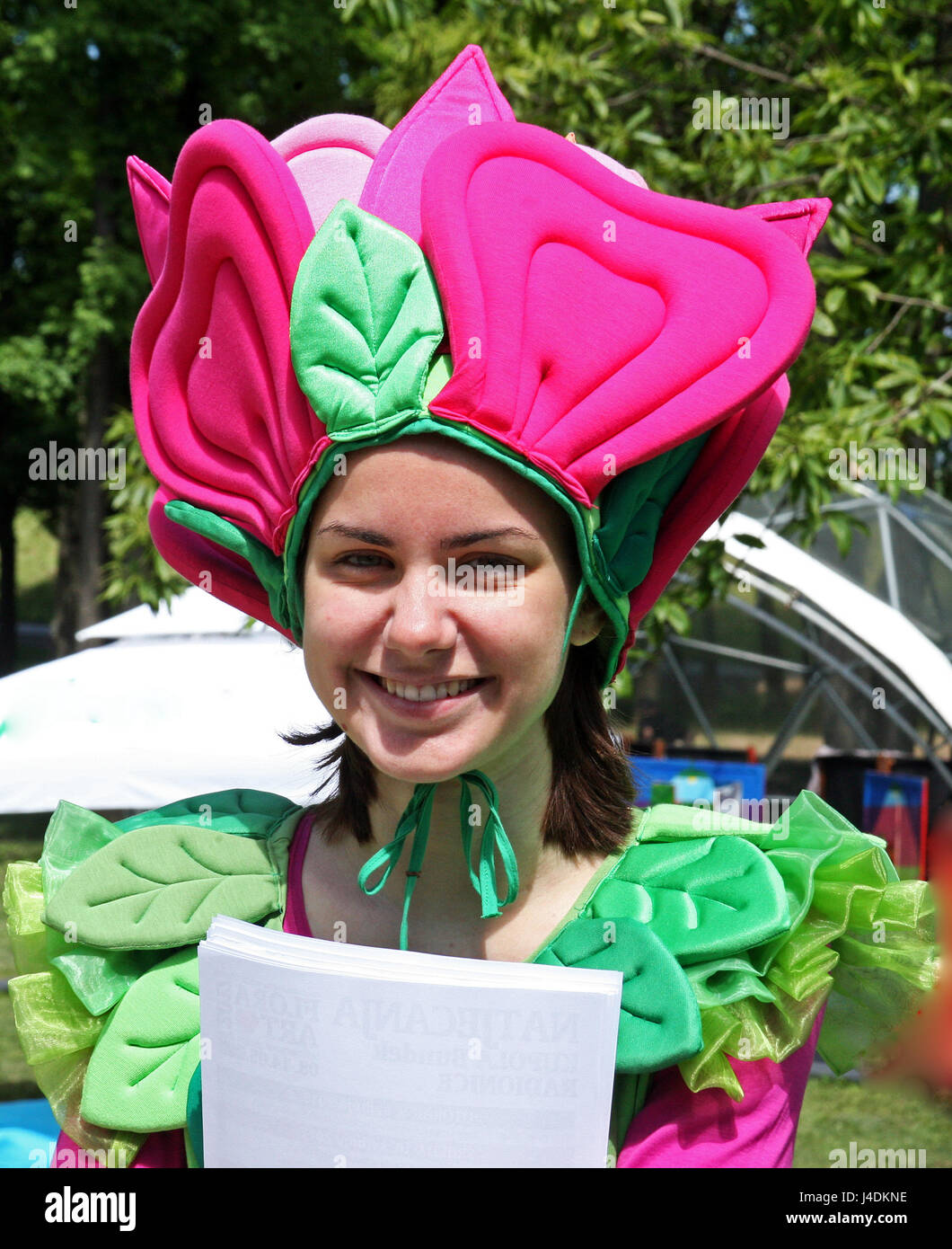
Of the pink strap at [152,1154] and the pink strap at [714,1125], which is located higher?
the pink strap at [714,1125]

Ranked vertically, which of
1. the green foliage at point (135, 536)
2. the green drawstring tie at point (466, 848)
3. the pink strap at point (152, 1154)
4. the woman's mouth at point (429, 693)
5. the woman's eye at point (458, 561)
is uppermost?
the green foliage at point (135, 536)

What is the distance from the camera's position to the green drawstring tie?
1600mm

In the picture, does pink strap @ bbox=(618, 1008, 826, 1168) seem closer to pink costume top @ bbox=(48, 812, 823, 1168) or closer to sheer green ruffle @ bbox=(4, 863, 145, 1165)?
pink costume top @ bbox=(48, 812, 823, 1168)

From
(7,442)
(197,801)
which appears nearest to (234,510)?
(197,801)

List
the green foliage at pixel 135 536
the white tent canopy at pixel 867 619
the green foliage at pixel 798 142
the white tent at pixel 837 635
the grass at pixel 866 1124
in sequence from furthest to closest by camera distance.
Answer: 1. the white tent at pixel 837 635
2. the white tent canopy at pixel 867 619
3. the grass at pixel 866 1124
4. the green foliage at pixel 798 142
5. the green foliage at pixel 135 536

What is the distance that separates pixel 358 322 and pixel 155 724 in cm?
426

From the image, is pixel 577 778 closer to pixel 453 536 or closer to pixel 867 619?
pixel 453 536

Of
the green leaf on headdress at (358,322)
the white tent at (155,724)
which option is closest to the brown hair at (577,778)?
the green leaf on headdress at (358,322)

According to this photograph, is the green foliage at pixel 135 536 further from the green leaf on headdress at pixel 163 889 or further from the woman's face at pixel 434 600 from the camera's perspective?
the woman's face at pixel 434 600

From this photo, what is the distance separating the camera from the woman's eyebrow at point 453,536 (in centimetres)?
143

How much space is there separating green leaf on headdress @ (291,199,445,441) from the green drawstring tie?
0.47 m

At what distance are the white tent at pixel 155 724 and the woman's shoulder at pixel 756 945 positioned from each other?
2961 mm

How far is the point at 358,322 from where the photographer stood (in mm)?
1443

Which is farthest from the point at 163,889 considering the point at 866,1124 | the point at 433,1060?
the point at 866,1124
